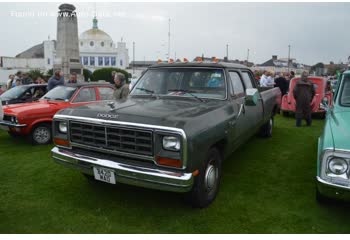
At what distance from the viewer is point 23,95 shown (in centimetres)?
877

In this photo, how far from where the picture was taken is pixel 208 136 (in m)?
3.49

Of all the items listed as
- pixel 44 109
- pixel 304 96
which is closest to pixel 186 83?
pixel 44 109

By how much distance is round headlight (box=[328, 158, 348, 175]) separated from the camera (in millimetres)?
3056

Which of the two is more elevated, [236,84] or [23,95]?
[236,84]

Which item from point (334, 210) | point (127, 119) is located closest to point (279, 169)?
point (334, 210)

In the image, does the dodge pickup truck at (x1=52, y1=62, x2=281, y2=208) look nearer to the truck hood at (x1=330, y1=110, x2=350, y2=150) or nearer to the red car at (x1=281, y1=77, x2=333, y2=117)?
the truck hood at (x1=330, y1=110, x2=350, y2=150)

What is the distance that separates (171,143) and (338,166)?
1757 millimetres

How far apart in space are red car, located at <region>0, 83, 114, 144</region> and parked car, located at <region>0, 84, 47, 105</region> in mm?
1576

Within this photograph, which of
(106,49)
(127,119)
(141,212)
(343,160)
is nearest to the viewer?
(343,160)

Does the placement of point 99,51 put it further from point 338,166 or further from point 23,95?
point 338,166

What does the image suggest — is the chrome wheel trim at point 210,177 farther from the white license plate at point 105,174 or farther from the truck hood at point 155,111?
the white license plate at point 105,174

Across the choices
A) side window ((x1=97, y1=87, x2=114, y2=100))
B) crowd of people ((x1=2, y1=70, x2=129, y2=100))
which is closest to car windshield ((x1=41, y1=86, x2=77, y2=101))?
side window ((x1=97, y1=87, x2=114, y2=100))

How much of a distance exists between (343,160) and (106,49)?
3555 inches

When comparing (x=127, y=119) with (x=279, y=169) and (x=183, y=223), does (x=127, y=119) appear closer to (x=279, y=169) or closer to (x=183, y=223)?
(x=183, y=223)
